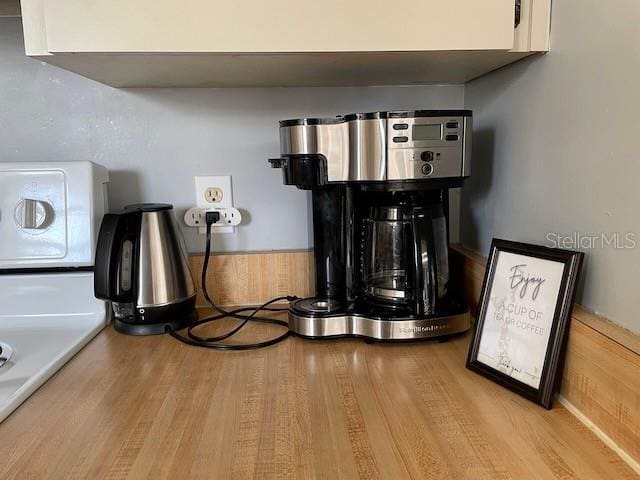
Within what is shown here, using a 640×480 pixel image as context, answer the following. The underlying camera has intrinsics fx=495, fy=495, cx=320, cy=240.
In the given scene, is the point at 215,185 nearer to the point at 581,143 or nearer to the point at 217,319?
the point at 217,319

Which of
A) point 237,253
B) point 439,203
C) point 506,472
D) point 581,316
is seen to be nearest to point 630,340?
point 581,316

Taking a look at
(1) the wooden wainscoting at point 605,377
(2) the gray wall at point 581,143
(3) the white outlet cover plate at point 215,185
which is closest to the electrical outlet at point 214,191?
(3) the white outlet cover plate at point 215,185

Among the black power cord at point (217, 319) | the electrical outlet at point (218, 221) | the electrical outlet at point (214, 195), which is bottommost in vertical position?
the black power cord at point (217, 319)

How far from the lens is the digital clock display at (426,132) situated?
0.76 metres

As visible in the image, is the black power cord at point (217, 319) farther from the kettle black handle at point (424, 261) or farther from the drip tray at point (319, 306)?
the kettle black handle at point (424, 261)

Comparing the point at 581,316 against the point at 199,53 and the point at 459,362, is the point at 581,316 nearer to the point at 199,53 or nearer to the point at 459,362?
the point at 459,362

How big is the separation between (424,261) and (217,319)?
45cm

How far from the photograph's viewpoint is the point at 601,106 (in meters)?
0.60

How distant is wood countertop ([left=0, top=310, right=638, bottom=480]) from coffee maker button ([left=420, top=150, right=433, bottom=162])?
31 cm

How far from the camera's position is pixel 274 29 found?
687mm

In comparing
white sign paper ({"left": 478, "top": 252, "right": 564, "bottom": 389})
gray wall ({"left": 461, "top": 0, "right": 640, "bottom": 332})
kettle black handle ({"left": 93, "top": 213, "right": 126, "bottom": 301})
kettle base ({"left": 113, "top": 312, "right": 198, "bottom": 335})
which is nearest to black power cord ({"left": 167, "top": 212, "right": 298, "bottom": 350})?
kettle base ({"left": 113, "top": 312, "right": 198, "bottom": 335})

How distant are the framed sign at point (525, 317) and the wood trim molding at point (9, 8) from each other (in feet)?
3.05

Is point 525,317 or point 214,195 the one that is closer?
point 525,317

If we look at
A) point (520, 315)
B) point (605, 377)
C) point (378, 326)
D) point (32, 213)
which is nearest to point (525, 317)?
point (520, 315)
